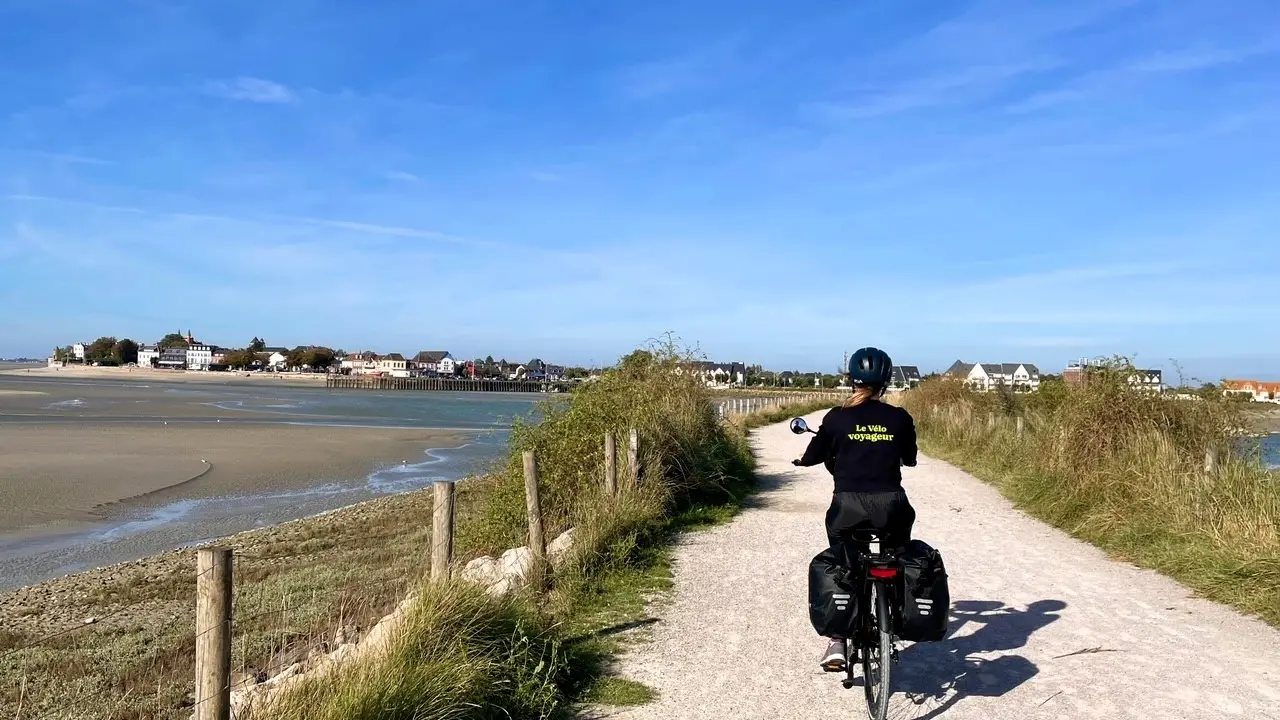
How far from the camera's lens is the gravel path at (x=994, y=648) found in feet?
17.6

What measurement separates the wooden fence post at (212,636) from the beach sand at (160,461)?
49.3 feet

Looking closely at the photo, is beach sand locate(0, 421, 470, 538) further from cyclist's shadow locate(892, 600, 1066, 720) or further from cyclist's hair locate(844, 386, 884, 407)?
cyclist's hair locate(844, 386, 884, 407)

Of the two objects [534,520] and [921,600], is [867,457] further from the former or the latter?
[534,520]

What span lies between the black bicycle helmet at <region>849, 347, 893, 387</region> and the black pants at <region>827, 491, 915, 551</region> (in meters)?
0.62

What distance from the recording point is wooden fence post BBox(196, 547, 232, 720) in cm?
379

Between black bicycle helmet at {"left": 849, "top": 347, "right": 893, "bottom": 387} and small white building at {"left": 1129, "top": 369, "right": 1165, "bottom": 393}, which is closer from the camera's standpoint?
black bicycle helmet at {"left": 849, "top": 347, "right": 893, "bottom": 387}

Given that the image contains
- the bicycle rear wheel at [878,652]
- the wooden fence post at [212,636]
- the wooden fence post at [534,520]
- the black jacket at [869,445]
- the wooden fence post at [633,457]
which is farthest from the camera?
the wooden fence post at [633,457]

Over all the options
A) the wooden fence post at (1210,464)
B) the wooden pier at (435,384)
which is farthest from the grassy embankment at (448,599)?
the wooden pier at (435,384)

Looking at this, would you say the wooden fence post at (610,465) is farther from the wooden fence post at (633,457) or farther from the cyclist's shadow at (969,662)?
the cyclist's shadow at (969,662)

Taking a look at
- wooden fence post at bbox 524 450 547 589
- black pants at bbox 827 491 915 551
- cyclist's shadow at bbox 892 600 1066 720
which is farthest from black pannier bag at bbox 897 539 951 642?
wooden fence post at bbox 524 450 547 589

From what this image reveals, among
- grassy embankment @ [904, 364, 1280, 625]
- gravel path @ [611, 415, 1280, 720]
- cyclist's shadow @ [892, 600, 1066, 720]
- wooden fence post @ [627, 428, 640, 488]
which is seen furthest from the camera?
wooden fence post @ [627, 428, 640, 488]

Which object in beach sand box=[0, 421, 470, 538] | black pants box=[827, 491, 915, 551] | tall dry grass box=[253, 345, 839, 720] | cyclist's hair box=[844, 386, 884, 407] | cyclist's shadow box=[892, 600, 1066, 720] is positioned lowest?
beach sand box=[0, 421, 470, 538]

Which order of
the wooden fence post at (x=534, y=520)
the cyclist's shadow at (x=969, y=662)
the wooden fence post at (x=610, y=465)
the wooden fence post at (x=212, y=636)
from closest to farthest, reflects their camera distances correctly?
the wooden fence post at (x=212, y=636) < the cyclist's shadow at (x=969, y=662) < the wooden fence post at (x=534, y=520) < the wooden fence post at (x=610, y=465)

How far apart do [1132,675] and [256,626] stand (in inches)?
290
